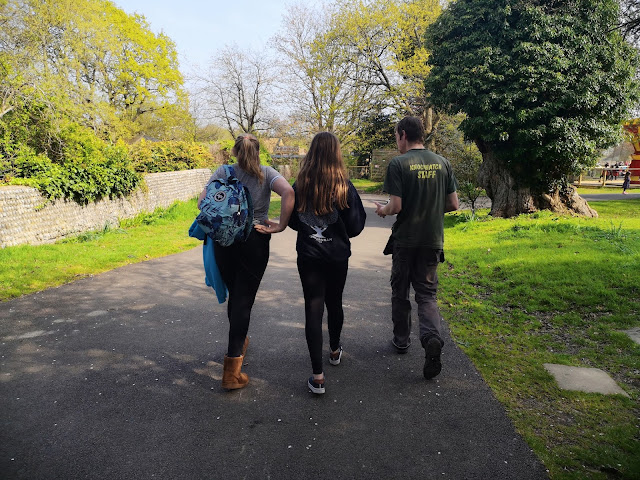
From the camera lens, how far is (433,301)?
3.49 meters

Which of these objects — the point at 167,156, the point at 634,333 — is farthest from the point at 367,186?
the point at 634,333

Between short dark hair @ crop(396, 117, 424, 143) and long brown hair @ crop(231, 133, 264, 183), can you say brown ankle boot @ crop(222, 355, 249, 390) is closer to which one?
long brown hair @ crop(231, 133, 264, 183)

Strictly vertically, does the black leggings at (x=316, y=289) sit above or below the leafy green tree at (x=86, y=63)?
below

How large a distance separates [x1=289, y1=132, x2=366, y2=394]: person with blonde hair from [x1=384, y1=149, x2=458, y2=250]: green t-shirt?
44 cm

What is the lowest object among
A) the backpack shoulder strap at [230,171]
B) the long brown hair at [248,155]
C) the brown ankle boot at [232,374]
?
the brown ankle boot at [232,374]

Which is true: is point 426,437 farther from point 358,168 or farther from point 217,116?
point 217,116

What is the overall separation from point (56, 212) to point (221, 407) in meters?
7.66

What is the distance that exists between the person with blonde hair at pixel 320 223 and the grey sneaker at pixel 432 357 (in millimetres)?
825

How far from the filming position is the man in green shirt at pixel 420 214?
11.0ft

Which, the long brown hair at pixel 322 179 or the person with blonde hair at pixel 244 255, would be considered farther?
the person with blonde hair at pixel 244 255

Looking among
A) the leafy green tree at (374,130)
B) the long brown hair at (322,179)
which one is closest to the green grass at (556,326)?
the long brown hair at (322,179)

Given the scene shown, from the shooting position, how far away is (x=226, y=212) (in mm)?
2992

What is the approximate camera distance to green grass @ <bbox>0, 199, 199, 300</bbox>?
19.6 feet

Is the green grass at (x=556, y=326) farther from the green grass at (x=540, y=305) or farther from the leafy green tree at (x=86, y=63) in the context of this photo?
the leafy green tree at (x=86, y=63)
